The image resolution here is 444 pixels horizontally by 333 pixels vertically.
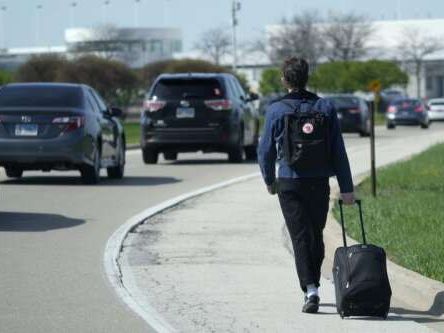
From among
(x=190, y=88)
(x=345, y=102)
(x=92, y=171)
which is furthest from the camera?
(x=345, y=102)

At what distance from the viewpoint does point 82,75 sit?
67.2m

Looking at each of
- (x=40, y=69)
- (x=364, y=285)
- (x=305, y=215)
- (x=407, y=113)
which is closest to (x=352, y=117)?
(x=407, y=113)

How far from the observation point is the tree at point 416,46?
3836 inches

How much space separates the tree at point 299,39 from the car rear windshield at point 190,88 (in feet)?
Answer: 187

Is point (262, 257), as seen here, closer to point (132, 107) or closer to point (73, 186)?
point (73, 186)

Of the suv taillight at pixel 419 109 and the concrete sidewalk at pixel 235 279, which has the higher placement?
the concrete sidewalk at pixel 235 279

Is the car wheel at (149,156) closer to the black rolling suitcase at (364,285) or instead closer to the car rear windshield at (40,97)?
the car rear windshield at (40,97)

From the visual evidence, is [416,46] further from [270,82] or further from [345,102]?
[345,102]

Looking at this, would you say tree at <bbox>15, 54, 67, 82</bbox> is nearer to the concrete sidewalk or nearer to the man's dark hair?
the concrete sidewalk

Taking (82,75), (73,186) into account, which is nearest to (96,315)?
(73,186)

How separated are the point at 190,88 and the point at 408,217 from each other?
13.3 meters

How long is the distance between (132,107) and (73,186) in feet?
220

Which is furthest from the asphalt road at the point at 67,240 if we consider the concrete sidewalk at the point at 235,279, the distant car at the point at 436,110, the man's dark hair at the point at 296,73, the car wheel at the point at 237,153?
the distant car at the point at 436,110

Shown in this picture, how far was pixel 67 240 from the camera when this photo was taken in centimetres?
1406
